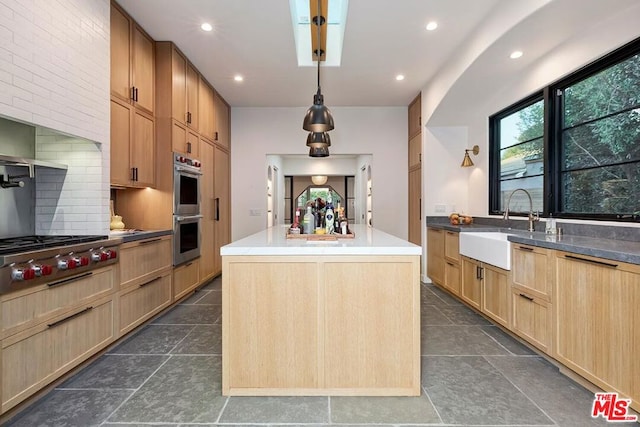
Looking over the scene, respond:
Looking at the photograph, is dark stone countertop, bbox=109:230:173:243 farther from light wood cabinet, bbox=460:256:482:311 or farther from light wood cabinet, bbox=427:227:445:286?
light wood cabinet, bbox=427:227:445:286

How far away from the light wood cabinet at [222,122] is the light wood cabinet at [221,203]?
0.15 metres

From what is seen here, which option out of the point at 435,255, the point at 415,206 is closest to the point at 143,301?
the point at 435,255

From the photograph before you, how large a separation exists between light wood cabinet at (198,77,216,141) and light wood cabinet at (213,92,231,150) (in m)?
0.12

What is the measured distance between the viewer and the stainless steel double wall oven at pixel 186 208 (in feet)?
11.4

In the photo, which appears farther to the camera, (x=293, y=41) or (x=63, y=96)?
(x=293, y=41)

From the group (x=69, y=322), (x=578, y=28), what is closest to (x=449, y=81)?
(x=578, y=28)

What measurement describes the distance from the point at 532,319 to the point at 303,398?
171 cm

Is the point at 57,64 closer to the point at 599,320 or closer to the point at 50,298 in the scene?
the point at 50,298

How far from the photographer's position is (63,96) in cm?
217

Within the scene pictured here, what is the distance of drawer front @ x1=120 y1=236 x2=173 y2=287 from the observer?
2588 mm

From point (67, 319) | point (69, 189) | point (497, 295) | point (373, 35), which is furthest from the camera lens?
point (373, 35)

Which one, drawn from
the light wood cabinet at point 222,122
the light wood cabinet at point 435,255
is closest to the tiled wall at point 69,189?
the light wood cabinet at point 222,122

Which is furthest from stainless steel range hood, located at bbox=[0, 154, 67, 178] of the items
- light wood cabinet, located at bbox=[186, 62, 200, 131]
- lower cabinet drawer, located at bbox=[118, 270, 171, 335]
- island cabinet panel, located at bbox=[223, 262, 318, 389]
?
light wood cabinet, located at bbox=[186, 62, 200, 131]

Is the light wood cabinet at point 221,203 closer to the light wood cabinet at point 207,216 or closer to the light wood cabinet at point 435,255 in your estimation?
the light wood cabinet at point 207,216
